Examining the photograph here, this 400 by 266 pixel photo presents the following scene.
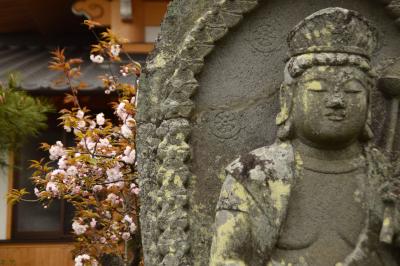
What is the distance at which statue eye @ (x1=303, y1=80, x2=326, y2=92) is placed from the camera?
128 inches

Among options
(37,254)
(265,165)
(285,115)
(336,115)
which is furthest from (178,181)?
(37,254)

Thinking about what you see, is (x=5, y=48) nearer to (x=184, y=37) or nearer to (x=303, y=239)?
(x=184, y=37)

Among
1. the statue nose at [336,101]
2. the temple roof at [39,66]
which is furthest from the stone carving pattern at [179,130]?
the temple roof at [39,66]

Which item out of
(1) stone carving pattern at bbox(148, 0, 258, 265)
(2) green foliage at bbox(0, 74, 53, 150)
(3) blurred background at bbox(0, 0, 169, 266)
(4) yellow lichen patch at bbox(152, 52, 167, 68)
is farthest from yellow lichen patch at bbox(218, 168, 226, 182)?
(3) blurred background at bbox(0, 0, 169, 266)

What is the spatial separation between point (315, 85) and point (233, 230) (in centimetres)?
76

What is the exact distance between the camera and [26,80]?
8.20 meters

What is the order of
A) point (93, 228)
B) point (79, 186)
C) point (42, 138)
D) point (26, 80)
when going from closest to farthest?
point (79, 186)
point (93, 228)
point (26, 80)
point (42, 138)

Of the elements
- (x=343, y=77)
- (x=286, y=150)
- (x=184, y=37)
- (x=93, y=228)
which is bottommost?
(x=93, y=228)

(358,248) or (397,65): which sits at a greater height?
(397,65)

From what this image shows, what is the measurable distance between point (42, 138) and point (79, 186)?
3.14 metres

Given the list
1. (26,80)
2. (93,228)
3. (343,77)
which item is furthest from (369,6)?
(26,80)

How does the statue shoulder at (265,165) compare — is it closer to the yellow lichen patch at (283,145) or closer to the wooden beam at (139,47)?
the yellow lichen patch at (283,145)

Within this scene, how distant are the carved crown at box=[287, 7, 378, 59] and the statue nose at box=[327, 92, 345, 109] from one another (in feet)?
0.66

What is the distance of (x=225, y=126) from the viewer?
3695 millimetres
